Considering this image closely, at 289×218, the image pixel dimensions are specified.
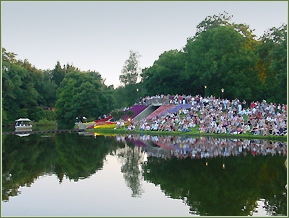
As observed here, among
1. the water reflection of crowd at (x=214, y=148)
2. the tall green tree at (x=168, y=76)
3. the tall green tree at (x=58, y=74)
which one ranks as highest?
the tall green tree at (x=58, y=74)

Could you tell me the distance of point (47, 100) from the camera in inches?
3135

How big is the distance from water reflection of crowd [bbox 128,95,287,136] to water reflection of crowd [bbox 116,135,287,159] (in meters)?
2.58

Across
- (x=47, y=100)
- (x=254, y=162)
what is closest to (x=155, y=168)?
(x=254, y=162)

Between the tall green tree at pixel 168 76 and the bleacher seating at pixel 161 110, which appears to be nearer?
the bleacher seating at pixel 161 110

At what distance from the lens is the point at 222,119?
35.8m

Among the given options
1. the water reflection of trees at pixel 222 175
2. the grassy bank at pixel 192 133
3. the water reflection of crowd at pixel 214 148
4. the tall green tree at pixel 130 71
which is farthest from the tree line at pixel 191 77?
the water reflection of trees at pixel 222 175

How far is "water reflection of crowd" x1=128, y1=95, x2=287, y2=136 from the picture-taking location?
106 feet

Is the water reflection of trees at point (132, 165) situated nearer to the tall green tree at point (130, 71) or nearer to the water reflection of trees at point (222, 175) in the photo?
the water reflection of trees at point (222, 175)

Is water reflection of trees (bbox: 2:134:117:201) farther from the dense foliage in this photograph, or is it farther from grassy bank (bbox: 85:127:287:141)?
the dense foliage

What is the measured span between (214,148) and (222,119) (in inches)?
407

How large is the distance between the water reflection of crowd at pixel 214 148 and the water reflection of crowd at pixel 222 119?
258 cm

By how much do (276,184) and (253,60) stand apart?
36.3m

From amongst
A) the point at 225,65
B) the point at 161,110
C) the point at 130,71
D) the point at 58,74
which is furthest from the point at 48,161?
the point at 58,74

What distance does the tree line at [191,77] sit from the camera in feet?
162
